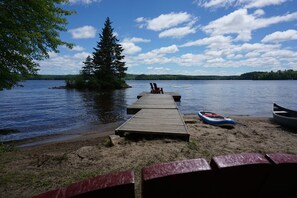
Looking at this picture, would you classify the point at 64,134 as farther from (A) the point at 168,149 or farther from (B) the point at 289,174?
(B) the point at 289,174

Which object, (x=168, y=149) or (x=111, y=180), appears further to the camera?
(x=168, y=149)

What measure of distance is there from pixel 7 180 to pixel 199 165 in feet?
13.9

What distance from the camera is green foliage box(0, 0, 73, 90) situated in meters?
5.20

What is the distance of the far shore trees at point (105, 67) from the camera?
52719 millimetres

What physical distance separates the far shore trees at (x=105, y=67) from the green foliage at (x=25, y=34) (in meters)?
45.6

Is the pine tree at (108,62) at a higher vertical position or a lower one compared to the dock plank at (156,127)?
higher

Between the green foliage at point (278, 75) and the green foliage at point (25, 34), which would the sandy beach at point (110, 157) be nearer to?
the green foliage at point (25, 34)

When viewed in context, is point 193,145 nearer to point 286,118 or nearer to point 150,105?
point 150,105

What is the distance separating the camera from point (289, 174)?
2016mm

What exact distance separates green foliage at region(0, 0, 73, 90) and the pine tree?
46131 mm

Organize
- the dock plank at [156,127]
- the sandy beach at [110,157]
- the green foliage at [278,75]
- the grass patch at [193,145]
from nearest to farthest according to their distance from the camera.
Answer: the sandy beach at [110,157], the grass patch at [193,145], the dock plank at [156,127], the green foliage at [278,75]

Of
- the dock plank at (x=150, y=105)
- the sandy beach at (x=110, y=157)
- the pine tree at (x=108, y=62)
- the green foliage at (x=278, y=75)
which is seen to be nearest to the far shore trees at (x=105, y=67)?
the pine tree at (x=108, y=62)

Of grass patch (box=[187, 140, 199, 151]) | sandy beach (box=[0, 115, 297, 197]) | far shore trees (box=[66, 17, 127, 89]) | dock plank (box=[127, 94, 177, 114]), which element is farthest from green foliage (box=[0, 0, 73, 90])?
far shore trees (box=[66, 17, 127, 89])

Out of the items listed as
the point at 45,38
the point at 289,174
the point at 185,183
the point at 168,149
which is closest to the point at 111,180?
the point at 185,183
